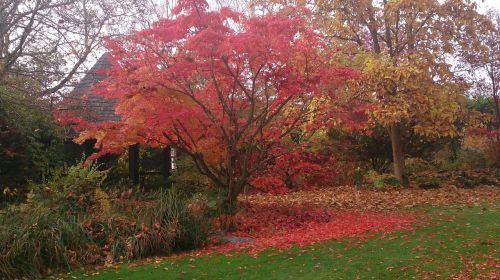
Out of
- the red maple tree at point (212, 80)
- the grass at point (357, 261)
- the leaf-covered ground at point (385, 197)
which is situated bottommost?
the grass at point (357, 261)

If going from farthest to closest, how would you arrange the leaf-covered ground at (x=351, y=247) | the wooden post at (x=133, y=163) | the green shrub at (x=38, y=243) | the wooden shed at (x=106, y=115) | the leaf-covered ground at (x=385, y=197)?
1. the wooden post at (x=133, y=163)
2. the wooden shed at (x=106, y=115)
3. the leaf-covered ground at (x=385, y=197)
4. the green shrub at (x=38, y=243)
5. the leaf-covered ground at (x=351, y=247)

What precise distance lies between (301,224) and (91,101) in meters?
7.71

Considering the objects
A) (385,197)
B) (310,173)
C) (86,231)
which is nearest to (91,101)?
(310,173)

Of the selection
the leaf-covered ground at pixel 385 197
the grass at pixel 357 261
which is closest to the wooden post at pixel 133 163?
the leaf-covered ground at pixel 385 197

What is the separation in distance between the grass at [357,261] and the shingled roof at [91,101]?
4381 millimetres

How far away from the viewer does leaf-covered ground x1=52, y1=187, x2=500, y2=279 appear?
19.9ft

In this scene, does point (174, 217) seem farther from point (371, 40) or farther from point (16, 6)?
point (371, 40)

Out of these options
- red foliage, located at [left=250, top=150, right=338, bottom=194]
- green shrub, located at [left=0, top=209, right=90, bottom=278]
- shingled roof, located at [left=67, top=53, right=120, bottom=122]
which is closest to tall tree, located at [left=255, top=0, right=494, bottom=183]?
red foliage, located at [left=250, top=150, right=338, bottom=194]

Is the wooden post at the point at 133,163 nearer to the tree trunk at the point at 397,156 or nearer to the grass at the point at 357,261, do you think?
the tree trunk at the point at 397,156

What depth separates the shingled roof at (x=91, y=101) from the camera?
12.2 meters

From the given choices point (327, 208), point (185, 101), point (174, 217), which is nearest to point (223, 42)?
point (185, 101)

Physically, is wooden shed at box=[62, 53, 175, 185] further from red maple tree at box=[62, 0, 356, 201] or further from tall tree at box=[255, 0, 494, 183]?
tall tree at box=[255, 0, 494, 183]

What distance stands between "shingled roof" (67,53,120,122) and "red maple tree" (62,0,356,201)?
103 centimetres

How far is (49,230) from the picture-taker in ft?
23.3
